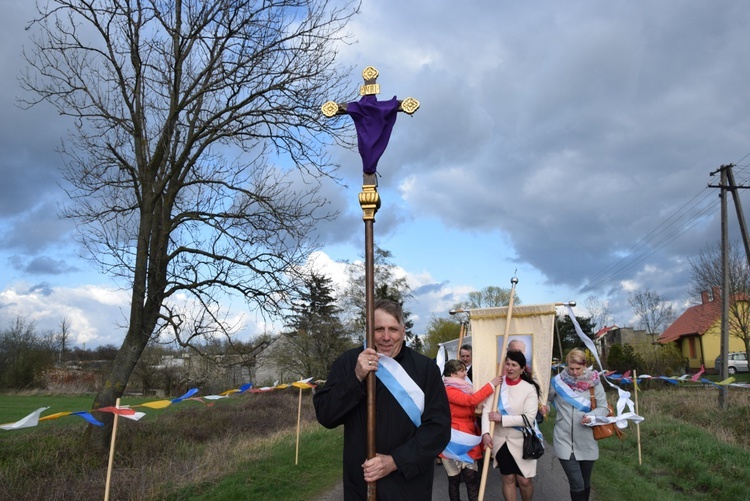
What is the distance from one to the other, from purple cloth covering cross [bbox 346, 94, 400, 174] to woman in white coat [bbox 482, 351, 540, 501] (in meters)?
3.40

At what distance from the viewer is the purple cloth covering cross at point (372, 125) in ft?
12.9

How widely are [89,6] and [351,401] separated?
10.9 m

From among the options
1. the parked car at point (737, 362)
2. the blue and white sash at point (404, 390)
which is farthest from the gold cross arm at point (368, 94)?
the parked car at point (737, 362)

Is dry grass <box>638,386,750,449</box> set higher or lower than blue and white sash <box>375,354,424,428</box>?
lower

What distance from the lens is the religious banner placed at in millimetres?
7324

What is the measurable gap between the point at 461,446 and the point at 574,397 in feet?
4.56

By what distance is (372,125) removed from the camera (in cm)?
401

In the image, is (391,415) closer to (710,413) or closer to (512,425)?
(512,425)

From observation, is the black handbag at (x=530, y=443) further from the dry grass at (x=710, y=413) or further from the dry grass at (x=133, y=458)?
the dry grass at (x=710, y=413)

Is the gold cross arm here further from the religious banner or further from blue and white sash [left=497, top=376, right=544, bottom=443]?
the religious banner

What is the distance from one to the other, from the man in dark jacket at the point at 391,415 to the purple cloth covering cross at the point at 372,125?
1.09m

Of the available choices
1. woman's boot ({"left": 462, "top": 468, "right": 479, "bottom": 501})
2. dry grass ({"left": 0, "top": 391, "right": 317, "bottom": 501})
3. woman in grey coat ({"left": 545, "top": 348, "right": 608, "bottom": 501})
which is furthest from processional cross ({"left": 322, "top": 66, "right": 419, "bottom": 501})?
dry grass ({"left": 0, "top": 391, "right": 317, "bottom": 501})

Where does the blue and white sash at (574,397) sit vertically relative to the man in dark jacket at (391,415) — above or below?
below

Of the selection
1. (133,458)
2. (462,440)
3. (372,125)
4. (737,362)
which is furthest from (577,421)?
(737,362)
